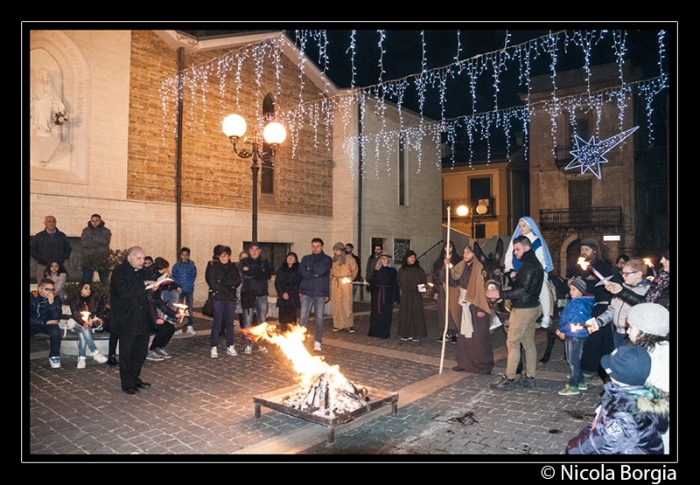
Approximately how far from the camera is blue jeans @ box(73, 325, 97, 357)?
752 centimetres

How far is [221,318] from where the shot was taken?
8516 mm

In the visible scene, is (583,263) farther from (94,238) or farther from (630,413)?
(94,238)

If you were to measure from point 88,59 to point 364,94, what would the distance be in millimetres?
10437

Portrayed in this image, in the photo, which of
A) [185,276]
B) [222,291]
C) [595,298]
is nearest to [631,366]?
[595,298]

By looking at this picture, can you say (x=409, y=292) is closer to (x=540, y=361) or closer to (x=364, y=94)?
(x=540, y=361)

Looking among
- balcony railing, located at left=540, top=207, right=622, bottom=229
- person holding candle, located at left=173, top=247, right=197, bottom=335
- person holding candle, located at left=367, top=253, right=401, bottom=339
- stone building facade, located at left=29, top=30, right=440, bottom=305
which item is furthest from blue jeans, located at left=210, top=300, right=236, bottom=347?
balcony railing, located at left=540, top=207, right=622, bottom=229

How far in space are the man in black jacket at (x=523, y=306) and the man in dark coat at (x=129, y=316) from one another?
4.81 metres

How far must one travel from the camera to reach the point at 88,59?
41.1ft

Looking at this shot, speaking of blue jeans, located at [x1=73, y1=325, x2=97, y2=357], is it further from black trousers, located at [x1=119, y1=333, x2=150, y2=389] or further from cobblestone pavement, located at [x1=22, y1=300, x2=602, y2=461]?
black trousers, located at [x1=119, y1=333, x2=150, y2=389]

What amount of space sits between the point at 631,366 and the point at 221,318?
6.83m

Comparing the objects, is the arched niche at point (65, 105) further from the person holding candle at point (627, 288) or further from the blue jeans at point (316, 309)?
the person holding candle at point (627, 288)

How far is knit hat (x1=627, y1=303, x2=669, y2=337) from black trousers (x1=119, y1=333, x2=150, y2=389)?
569cm

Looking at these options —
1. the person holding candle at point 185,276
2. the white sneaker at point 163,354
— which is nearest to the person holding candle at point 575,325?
the white sneaker at point 163,354
